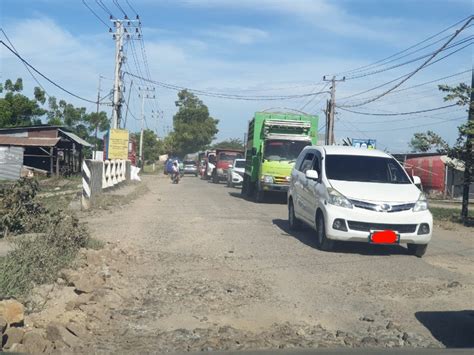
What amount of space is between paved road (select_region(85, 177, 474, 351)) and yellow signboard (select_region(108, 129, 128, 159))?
22761 mm

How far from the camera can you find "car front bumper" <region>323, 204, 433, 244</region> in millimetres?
9766

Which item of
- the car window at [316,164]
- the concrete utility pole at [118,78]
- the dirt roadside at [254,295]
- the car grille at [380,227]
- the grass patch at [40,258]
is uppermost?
the concrete utility pole at [118,78]

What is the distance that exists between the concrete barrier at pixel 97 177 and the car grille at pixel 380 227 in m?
9.16

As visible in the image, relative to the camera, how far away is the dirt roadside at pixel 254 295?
18.6 feet

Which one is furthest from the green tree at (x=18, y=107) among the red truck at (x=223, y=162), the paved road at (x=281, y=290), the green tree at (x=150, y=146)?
the green tree at (x=150, y=146)

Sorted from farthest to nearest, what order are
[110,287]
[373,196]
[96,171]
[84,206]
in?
[96,171] < [84,206] < [373,196] < [110,287]

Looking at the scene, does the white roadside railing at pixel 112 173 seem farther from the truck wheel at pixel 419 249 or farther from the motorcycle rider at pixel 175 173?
the truck wheel at pixel 419 249

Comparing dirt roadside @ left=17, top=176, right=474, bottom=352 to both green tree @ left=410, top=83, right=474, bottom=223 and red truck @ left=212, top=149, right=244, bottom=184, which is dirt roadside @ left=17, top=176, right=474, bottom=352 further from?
red truck @ left=212, top=149, right=244, bottom=184

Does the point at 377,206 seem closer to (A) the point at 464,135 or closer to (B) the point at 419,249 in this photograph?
(B) the point at 419,249

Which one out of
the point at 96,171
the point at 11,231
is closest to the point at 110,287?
the point at 11,231

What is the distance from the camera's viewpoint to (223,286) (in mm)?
7598

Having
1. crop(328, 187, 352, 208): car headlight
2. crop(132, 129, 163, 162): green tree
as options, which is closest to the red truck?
crop(328, 187, 352, 208): car headlight

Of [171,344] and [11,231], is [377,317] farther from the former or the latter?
[11,231]

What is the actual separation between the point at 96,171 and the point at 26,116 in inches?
954
